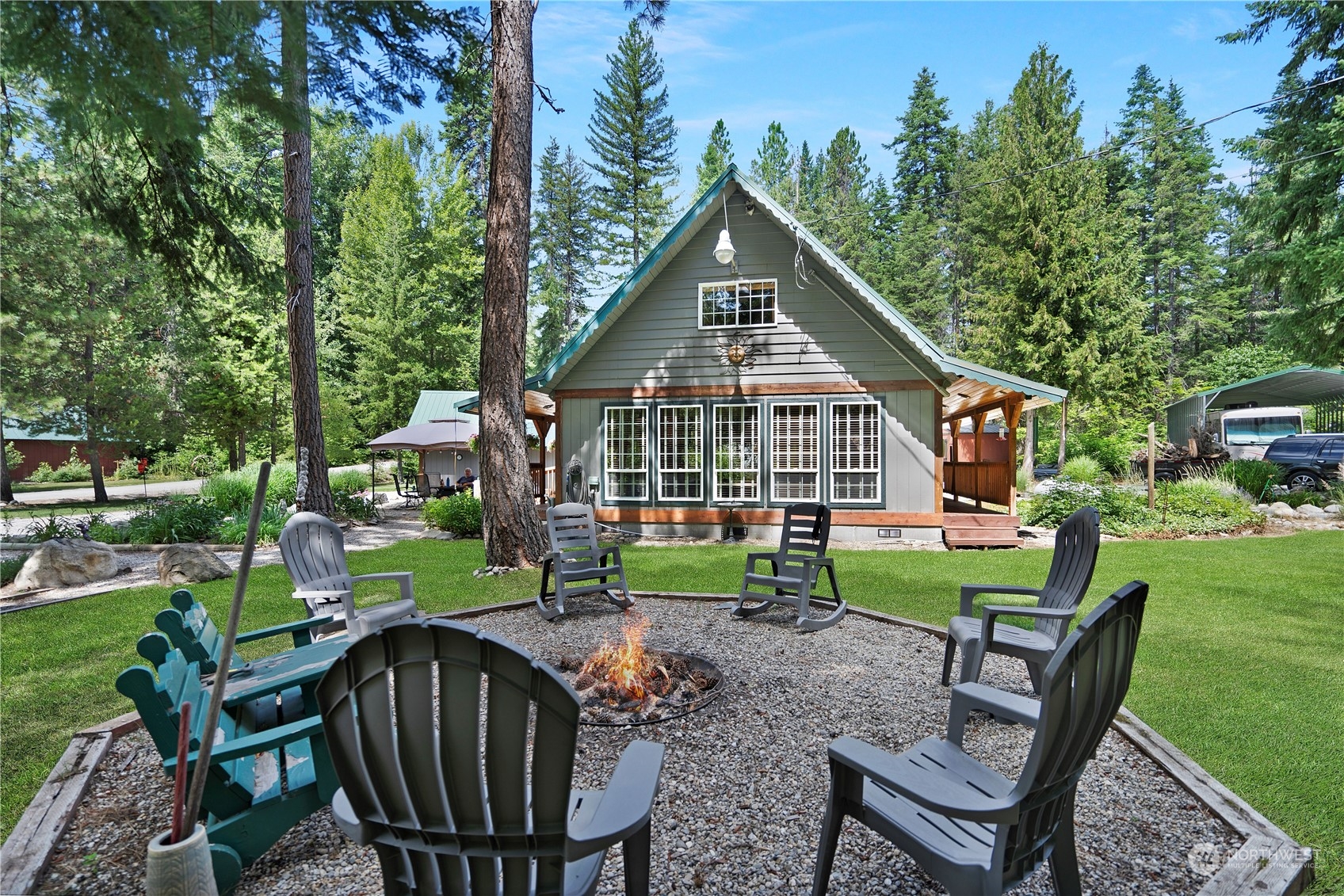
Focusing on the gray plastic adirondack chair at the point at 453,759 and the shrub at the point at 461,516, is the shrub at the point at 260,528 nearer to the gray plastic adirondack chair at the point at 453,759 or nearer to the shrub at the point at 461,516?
the shrub at the point at 461,516

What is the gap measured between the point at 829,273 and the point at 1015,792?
34.0 feet

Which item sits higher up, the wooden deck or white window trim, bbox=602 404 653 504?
white window trim, bbox=602 404 653 504

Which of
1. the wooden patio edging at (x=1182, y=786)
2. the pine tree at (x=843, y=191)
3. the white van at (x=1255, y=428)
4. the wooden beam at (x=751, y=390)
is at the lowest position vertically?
the wooden patio edging at (x=1182, y=786)

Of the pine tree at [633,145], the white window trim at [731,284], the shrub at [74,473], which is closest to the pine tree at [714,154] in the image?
the pine tree at [633,145]

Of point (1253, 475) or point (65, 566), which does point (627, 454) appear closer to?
point (65, 566)

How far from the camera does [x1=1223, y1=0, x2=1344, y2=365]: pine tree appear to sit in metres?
10.7

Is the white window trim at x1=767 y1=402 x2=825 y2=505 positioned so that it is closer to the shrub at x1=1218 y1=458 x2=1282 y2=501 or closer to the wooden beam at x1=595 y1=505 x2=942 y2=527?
the wooden beam at x1=595 y1=505 x2=942 y2=527

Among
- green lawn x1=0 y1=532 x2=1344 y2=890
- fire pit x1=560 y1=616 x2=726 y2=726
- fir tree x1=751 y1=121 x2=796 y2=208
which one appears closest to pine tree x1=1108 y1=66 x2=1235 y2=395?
fir tree x1=751 y1=121 x2=796 y2=208

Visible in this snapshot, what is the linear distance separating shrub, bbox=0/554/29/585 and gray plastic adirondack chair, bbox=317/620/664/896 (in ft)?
32.2

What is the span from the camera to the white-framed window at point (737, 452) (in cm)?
1157

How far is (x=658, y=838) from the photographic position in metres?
2.57

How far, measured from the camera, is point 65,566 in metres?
7.91

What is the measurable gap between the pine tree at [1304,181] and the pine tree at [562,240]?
28.7 metres

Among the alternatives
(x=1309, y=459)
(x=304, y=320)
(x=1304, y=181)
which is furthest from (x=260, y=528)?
(x=1309, y=459)
